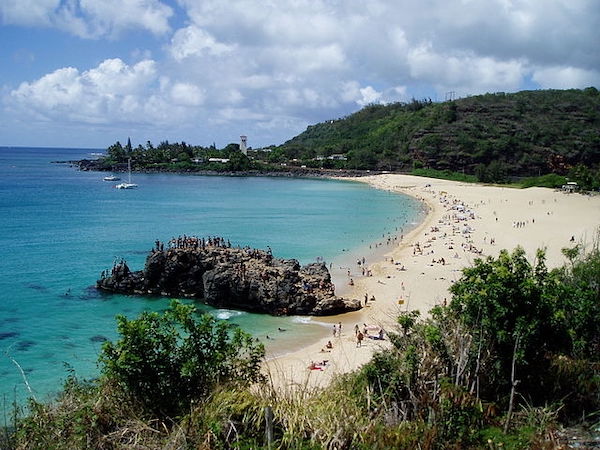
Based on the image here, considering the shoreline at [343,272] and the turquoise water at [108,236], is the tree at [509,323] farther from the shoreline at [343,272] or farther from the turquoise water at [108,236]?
the turquoise water at [108,236]

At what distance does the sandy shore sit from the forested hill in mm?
40073

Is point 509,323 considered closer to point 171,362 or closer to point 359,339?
point 171,362

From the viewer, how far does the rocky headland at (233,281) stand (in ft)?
90.3

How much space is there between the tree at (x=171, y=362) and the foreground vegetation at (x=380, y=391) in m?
0.02

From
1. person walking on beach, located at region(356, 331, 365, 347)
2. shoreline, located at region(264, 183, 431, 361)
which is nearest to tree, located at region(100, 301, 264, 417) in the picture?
shoreline, located at region(264, 183, 431, 361)

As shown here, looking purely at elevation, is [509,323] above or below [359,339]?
above

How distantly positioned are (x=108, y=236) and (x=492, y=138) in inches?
4270

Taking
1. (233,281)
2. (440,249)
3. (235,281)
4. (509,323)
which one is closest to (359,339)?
(235,281)

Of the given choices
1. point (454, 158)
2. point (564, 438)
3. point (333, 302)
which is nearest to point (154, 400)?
point (564, 438)

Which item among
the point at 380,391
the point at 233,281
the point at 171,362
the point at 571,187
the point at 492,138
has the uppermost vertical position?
the point at 492,138

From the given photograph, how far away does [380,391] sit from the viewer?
10469mm

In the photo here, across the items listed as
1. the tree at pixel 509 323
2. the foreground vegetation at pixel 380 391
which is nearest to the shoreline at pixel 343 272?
the foreground vegetation at pixel 380 391

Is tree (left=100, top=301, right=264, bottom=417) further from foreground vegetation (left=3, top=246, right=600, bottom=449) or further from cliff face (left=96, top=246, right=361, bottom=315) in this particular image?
cliff face (left=96, top=246, right=361, bottom=315)

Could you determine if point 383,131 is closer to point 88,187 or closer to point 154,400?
point 88,187
